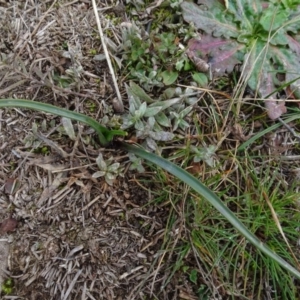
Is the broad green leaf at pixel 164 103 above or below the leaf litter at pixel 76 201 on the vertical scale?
above

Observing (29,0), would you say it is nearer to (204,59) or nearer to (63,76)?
(63,76)

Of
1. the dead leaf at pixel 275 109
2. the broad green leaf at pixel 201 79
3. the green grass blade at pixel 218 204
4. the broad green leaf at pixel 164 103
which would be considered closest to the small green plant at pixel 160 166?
the green grass blade at pixel 218 204

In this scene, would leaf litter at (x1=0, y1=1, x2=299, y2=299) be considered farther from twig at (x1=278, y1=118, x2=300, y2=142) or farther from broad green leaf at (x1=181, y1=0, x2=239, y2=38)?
broad green leaf at (x1=181, y1=0, x2=239, y2=38)

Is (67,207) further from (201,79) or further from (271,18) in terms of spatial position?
(271,18)

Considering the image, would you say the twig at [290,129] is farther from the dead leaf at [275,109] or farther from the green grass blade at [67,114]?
the green grass blade at [67,114]

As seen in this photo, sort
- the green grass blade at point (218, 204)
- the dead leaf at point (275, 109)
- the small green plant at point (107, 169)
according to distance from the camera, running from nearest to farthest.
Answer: the green grass blade at point (218, 204) → the small green plant at point (107, 169) → the dead leaf at point (275, 109)

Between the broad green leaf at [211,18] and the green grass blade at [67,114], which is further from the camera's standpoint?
the broad green leaf at [211,18]

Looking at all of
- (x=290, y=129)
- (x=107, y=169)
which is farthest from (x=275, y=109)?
(x=107, y=169)
